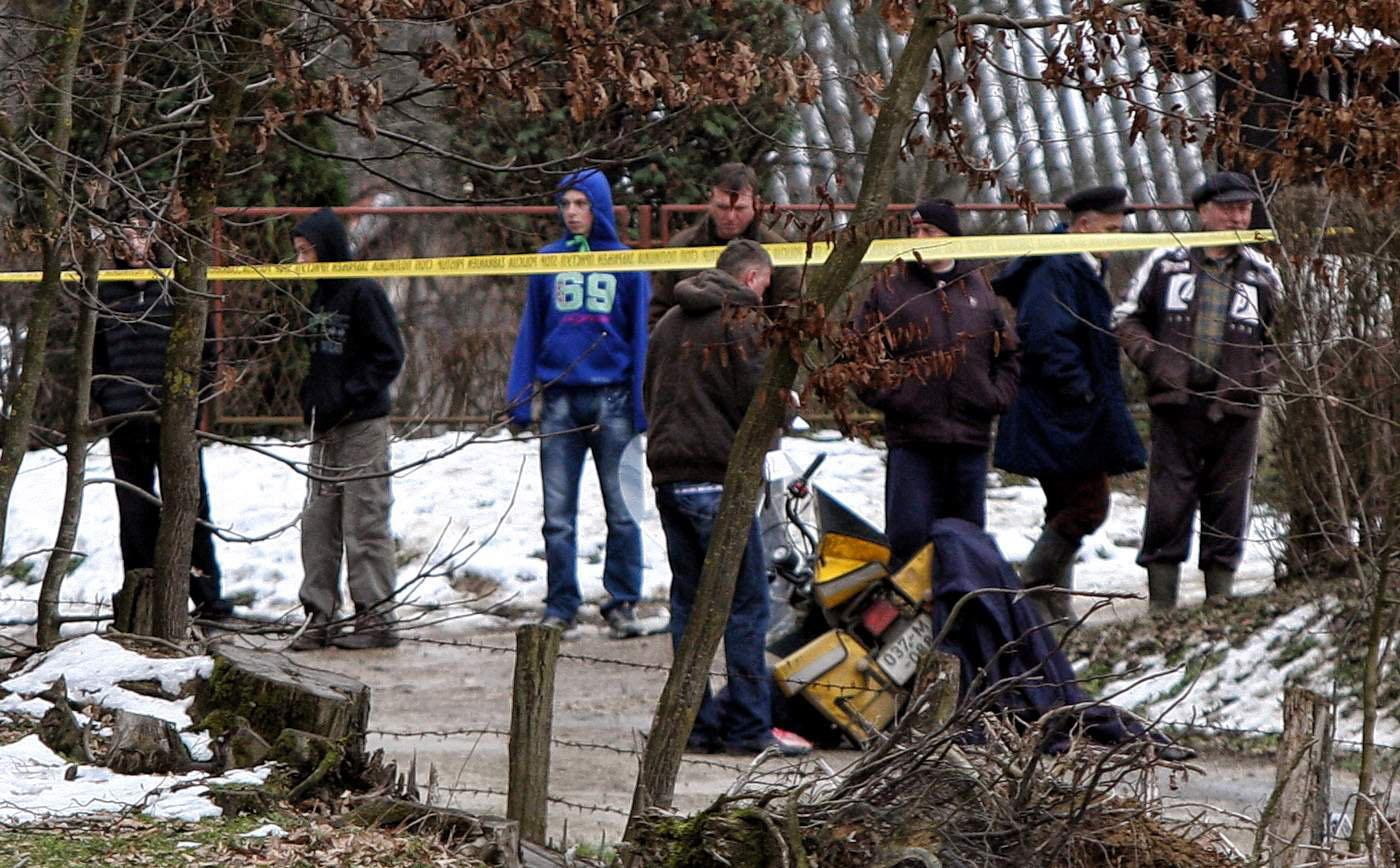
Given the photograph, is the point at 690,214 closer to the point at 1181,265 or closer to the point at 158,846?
the point at 1181,265

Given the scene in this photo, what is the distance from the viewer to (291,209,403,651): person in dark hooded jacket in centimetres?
925

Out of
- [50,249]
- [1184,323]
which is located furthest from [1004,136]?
[50,249]

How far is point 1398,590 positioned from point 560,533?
13.8 ft

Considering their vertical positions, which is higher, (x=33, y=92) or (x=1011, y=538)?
(x=33, y=92)

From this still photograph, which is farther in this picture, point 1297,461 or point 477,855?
point 1297,461

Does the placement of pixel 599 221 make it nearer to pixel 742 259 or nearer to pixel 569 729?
pixel 742 259

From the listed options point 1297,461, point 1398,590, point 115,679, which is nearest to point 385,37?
point 115,679

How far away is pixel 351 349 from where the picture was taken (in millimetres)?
9281

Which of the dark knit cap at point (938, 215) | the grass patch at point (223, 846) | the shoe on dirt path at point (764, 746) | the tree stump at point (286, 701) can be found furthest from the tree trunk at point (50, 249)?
the dark knit cap at point (938, 215)

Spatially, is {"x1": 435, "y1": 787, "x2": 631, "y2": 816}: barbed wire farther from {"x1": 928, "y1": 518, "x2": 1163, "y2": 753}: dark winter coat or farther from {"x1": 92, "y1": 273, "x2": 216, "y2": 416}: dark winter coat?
{"x1": 92, "y1": 273, "x2": 216, "y2": 416}: dark winter coat

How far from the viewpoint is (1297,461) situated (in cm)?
834

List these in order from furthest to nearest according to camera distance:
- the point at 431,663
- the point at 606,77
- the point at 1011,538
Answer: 1. the point at 1011,538
2. the point at 431,663
3. the point at 606,77

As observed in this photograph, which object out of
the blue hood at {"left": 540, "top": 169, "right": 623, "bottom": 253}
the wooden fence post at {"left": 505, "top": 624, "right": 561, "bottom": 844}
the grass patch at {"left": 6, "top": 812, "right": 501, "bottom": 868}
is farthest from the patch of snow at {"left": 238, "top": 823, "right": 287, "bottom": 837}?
the blue hood at {"left": 540, "top": 169, "right": 623, "bottom": 253}

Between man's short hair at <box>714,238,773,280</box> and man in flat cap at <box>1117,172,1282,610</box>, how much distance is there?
2120 millimetres
